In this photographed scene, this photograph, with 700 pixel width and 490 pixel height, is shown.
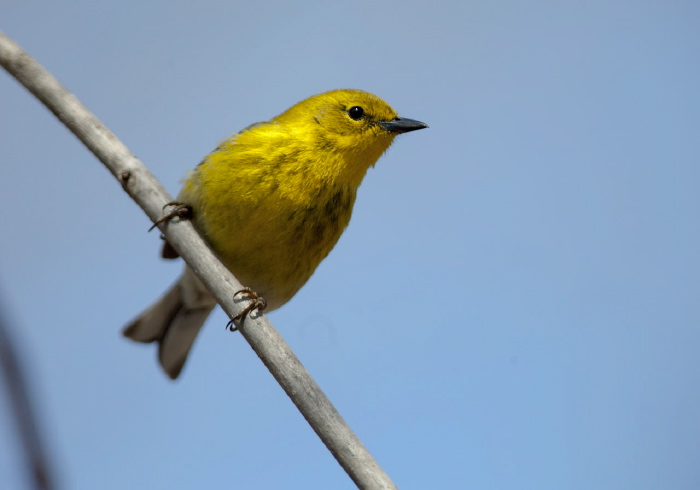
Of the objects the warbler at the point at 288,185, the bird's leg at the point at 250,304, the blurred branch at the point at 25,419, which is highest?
the warbler at the point at 288,185

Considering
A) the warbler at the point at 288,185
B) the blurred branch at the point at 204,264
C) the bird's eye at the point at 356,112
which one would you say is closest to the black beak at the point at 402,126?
the warbler at the point at 288,185

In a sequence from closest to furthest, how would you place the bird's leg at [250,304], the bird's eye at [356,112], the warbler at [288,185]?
1. the bird's leg at [250,304]
2. the warbler at [288,185]
3. the bird's eye at [356,112]

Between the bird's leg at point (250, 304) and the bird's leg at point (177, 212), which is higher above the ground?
the bird's leg at point (177, 212)

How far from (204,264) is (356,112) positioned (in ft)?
5.32

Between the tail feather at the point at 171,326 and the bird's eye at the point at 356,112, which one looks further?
the tail feather at the point at 171,326

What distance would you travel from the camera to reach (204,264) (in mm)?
3129

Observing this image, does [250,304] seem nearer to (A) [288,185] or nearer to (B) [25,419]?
(A) [288,185]

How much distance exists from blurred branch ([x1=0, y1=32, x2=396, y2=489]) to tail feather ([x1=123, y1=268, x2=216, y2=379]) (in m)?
1.56

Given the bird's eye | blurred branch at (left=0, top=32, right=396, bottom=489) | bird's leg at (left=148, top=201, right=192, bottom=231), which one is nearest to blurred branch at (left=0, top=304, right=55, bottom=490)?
blurred branch at (left=0, top=32, right=396, bottom=489)

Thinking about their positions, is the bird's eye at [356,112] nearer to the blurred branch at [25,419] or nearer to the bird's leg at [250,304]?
the bird's leg at [250,304]

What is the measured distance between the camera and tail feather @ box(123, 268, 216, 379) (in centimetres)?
490

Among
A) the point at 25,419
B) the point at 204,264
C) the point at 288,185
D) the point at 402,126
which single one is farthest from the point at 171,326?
the point at 25,419

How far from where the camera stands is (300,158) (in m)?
3.88

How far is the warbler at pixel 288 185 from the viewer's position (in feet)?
12.3
